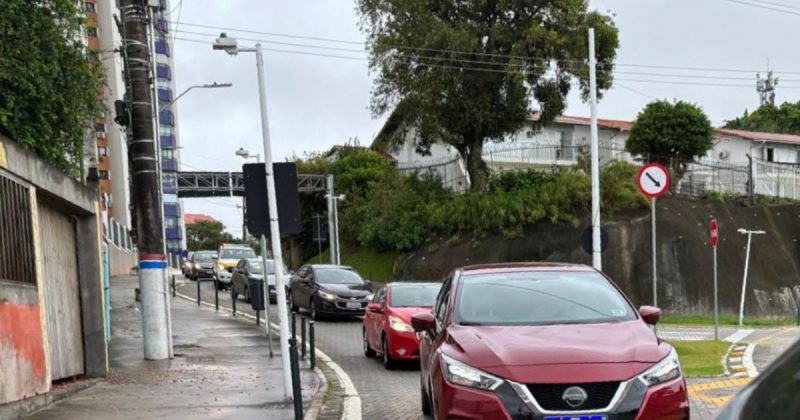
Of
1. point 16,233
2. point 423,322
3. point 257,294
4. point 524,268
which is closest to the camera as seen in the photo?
point 423,322

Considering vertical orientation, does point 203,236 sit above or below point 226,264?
below

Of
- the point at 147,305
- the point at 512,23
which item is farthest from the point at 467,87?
the point at 147,305

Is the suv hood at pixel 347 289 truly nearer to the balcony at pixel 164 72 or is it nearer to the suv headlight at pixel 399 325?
the suv headlight at pixel 399 325

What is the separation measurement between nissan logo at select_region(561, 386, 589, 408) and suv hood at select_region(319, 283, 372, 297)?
51.2 ft

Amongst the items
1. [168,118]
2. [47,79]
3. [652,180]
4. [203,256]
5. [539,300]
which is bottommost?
[203,256]

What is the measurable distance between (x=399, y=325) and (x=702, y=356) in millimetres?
5069

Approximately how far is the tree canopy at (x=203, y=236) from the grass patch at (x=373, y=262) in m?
78.4

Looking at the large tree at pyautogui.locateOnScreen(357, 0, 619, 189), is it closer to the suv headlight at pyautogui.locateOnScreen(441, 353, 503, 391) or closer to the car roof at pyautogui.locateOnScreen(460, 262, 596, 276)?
the car roof at pyautogui.locateOnScreen(460, 262, 596, 276)

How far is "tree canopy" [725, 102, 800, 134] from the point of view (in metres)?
64.9

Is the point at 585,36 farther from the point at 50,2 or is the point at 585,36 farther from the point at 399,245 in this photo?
the point at 50,2

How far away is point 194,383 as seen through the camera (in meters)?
10.8

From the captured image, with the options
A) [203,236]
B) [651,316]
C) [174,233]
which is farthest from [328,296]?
[203,236]

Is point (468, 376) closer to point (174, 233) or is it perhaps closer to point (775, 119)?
point (775, 119)

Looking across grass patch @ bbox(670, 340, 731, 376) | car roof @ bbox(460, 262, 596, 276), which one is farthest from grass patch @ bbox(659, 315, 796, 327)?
car roof @ bbox(460, 262, 596, 276)
